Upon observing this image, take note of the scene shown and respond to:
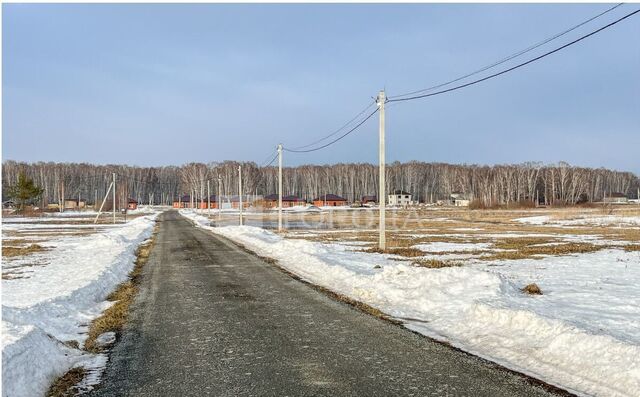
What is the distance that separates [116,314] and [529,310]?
Answer: 26.6ft

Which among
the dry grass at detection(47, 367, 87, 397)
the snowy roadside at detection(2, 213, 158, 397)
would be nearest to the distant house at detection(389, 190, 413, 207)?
the snowy roadside at detection(2, 213, 158, 397)

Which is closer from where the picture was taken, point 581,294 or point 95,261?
point 581,294

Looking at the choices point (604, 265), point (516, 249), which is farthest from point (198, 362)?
point (516, 249)

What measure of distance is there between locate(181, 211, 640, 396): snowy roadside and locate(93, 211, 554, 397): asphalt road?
29.7 inches

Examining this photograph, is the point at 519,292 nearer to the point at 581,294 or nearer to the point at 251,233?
the point at 581,294

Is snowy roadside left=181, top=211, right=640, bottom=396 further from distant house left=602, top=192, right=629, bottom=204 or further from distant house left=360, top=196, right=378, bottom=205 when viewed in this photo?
distant house left=602, top=192, right=629, bottom=204

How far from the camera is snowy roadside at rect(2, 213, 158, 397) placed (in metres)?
5.93

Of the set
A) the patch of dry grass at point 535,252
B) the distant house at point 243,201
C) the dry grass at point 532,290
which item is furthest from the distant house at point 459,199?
the dry grass at point 532,290

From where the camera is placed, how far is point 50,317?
370 inches

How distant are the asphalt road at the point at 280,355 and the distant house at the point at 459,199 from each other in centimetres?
14896

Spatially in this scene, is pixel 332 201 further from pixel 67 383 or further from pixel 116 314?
pixel 67 383

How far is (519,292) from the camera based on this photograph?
495 inches

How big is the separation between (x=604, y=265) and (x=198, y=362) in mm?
17494

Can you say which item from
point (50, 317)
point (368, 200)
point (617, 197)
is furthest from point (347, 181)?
point (50, 317)
